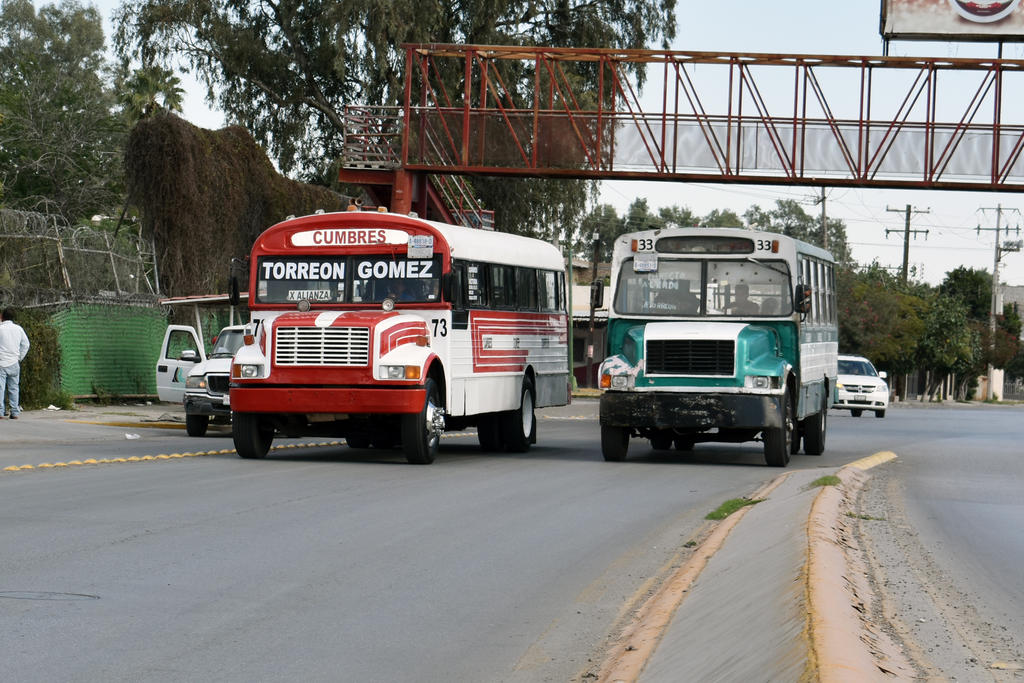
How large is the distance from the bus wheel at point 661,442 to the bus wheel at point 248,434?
20.9 feet

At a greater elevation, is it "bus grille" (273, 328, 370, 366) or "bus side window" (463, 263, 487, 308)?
"bus side window" (463, 263, 487, 308)

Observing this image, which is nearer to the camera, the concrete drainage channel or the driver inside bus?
the concrete drainage channel

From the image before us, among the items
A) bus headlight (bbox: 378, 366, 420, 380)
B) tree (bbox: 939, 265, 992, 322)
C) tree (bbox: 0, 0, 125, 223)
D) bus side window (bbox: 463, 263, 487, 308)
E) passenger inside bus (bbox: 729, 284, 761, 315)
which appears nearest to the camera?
bus headlight (bbox: 378, 366, 420, 380)

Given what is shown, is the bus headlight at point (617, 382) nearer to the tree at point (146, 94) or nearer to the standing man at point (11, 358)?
the standing man at point (11, 358)

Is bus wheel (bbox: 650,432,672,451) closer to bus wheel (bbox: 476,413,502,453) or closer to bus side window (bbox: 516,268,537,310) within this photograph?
bus wheel (bbox: 476,413,502,453)

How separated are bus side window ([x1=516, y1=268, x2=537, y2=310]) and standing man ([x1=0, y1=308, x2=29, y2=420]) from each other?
27.4 ft

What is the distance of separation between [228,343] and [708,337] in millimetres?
9903

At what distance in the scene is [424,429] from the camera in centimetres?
1772

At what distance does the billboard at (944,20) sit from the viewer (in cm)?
3416

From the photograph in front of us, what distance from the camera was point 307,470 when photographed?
16781mm

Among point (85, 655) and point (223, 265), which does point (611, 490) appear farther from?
point (223, 265)

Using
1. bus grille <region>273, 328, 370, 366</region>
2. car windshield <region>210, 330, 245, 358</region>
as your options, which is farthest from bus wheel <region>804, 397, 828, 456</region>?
car windshield <region>210, 330, 245, 358</region>

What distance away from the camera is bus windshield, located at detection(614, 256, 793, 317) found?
1917 centimetres

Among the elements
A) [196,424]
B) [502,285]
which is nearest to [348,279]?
[502,285]
